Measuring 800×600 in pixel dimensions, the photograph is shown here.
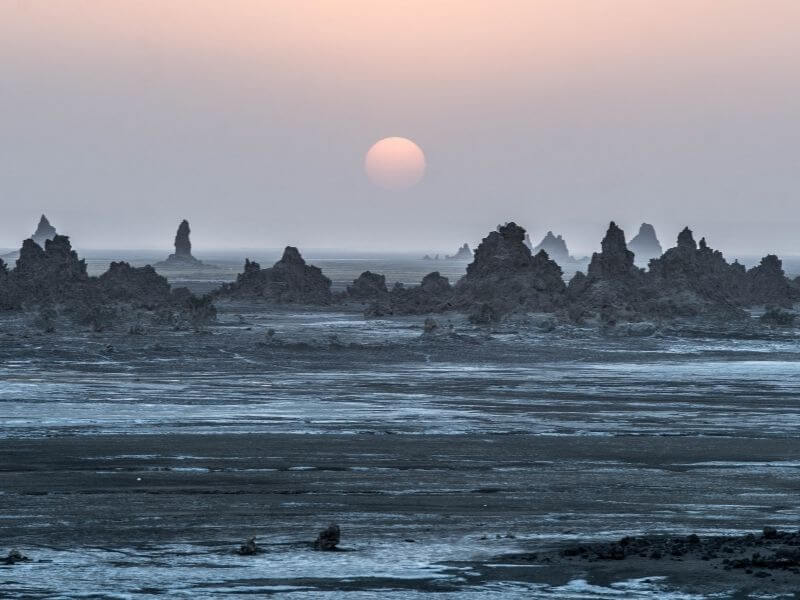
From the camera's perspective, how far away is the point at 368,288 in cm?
9575

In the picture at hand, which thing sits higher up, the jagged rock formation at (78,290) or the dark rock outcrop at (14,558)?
the jagged rock formation at (78,290)

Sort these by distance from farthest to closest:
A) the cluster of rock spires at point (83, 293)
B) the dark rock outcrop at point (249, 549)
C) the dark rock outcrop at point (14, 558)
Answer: the cluster of rock spires at point (83, 293) < the dark rock outcrop at point (249, 549) < the dark rock outcrop at point (14, 558)

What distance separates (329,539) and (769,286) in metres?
78.2

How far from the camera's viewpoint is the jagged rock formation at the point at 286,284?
91.3 meters

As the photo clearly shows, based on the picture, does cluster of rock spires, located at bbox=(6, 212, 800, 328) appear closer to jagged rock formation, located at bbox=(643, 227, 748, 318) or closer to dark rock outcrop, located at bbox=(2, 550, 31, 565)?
jagged rock formation, located at bbox=(643, 227, 748, 318)

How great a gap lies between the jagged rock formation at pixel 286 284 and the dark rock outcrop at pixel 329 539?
73.5 m

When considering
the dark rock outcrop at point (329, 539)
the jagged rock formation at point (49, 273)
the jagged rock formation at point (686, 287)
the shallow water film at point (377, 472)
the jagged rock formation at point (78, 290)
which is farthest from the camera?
the jagged rock formation at point (686, 287)

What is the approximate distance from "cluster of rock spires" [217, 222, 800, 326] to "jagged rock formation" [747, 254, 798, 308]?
0.07 meters

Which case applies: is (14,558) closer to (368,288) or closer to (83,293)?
(83,293)

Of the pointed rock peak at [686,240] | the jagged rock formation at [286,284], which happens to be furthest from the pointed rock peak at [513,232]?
the jagged rock formation at [286,284]

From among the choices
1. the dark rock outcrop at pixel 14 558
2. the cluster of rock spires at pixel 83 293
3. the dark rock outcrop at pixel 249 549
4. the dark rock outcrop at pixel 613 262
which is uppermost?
the dark rock outcrop at pixel 613 262

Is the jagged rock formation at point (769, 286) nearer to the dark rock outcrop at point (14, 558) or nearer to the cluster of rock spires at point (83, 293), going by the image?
the cluster of rock spires at point (83, 293)

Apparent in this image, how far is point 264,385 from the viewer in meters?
39.6

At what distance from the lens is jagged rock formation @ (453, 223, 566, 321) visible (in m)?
74.9
